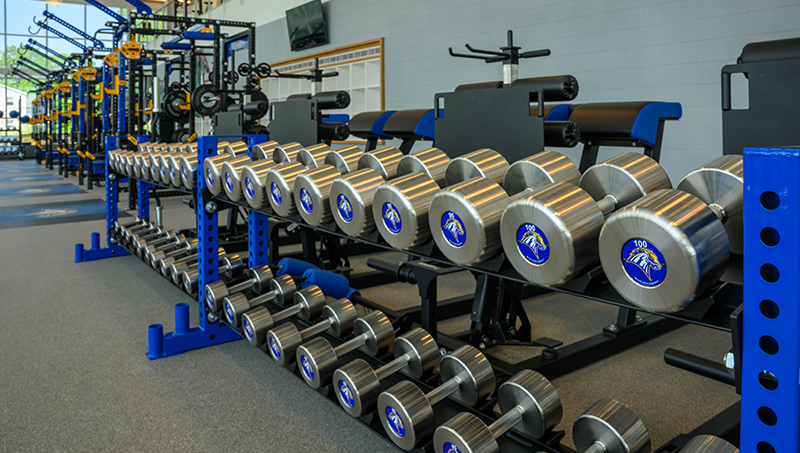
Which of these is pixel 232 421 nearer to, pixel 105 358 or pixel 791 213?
pixel 105 358

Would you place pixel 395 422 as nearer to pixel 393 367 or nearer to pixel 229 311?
pixel 393 367

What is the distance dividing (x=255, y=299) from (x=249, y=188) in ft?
1.81

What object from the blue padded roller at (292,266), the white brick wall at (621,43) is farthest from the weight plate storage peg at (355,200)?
the white brick wall at (621,43)

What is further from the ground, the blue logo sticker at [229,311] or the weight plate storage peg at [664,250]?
the weight plate storage peg at [664,250]

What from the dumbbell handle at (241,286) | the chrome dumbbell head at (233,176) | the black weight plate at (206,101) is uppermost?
the black weight plate at (206,101)

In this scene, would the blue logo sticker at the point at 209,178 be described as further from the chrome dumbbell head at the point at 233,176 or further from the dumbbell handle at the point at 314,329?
the dumbbell handle at the point at 314,329

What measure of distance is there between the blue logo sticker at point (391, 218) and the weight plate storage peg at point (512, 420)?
45 centimetres

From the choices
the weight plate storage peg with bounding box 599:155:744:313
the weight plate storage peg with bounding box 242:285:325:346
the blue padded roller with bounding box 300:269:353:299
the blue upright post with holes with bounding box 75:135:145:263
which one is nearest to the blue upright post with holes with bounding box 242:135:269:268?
the blue padded roller with bounding box 300:269:353:299

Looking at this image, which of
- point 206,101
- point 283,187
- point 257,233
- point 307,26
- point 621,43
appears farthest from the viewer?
point 307,26

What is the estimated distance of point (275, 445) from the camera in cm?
161

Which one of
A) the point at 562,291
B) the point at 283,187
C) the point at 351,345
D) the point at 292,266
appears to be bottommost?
the point at 351,345

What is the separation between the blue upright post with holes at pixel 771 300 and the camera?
0.65m

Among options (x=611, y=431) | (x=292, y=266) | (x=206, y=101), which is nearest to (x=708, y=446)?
(x=611, y=431)

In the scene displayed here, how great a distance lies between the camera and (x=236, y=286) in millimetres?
2342
